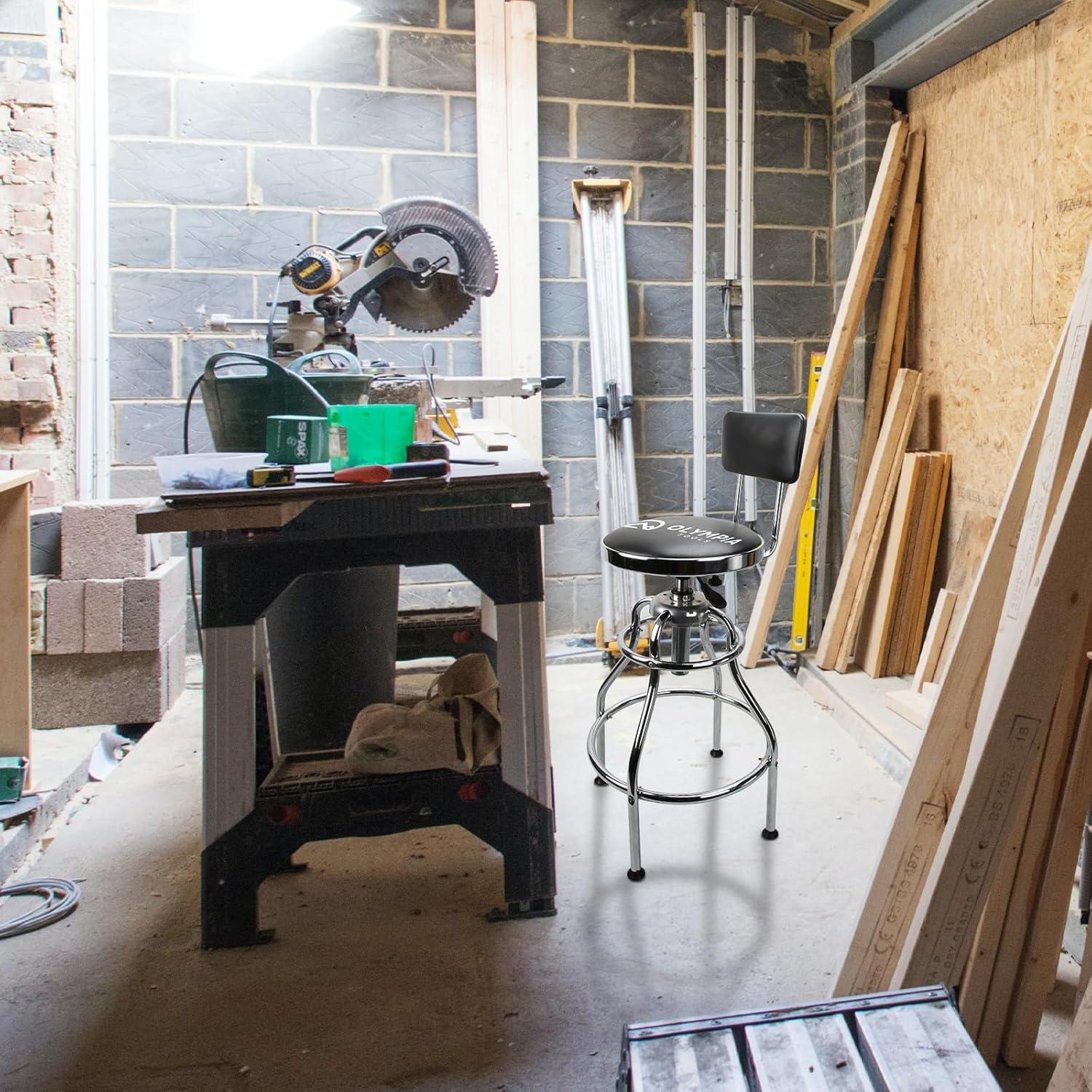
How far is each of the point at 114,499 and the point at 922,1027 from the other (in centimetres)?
285

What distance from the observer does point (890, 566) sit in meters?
3.08

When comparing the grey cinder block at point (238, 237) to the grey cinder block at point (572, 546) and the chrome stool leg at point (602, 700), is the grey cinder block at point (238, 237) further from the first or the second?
the chrome stool leg at point (602, 700)

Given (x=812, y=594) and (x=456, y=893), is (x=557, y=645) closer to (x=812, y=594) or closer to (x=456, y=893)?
(x=812, y=594)

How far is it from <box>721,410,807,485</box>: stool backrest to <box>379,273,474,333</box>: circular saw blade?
30.5 inches

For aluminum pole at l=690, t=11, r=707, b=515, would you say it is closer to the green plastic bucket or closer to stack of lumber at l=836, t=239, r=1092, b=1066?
the green plastic bucket

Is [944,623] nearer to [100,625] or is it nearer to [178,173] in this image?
[100,625]

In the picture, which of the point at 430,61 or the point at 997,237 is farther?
the point at 430,61

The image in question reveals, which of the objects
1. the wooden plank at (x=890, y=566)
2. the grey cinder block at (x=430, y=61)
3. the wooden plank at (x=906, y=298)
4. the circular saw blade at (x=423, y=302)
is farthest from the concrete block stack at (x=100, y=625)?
the wooden plank at (x=906, y=298)

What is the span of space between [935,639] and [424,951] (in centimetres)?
175

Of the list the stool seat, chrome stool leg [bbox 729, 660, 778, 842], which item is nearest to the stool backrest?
the stool seat

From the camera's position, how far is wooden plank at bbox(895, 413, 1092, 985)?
1.25 m

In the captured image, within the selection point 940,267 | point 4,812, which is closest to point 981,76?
point 940,267

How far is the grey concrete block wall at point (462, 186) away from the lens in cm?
312

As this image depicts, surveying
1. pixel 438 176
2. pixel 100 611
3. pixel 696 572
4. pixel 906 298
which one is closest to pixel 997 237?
pixel 906 298
